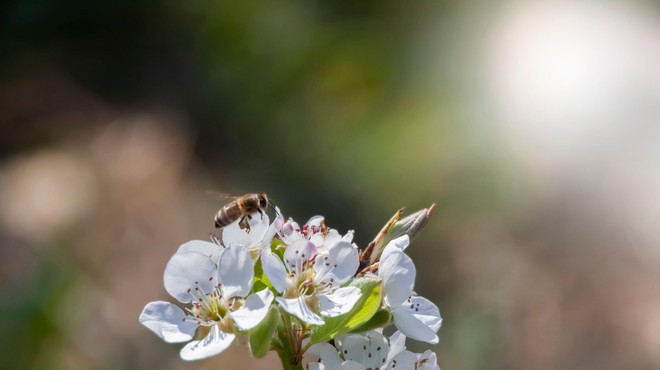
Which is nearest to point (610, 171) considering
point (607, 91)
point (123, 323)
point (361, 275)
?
point (607, 91)

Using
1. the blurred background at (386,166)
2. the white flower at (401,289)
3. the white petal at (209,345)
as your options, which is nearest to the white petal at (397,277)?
the white flower at (401,289)

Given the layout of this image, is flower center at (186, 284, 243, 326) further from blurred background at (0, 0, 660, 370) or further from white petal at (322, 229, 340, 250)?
blurred background at (0, 0, 660, 370)

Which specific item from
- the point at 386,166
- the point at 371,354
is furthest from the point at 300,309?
the point at 386,166

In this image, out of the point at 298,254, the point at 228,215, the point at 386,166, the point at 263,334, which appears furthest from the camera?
the point at 386,166

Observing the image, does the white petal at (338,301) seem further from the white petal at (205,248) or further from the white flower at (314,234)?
the white petal at (205,248)

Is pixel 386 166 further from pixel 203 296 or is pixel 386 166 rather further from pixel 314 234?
pixel 203 296

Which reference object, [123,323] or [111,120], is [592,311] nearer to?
[123,323]

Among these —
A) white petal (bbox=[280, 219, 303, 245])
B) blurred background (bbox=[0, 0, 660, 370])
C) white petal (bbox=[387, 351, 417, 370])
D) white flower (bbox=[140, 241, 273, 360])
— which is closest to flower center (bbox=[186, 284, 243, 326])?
white flower (bbox=[140, 241, 273, 360])
